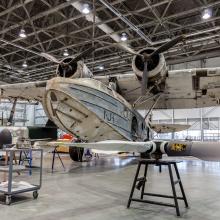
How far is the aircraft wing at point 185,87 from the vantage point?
9109 mm

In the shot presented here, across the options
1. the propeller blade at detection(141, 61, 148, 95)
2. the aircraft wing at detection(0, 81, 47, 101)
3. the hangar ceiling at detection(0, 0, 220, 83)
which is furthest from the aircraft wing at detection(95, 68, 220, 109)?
the aircraft wing at detection(0, 81, 47, 101)

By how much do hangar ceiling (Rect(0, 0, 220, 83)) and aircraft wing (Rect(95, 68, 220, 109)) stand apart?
1.61m

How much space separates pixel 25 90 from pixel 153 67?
6.21 m

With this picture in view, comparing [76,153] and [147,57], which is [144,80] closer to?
[147,57]

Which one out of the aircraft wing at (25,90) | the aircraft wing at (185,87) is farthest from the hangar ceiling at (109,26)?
the aircraft wing at (25,90)

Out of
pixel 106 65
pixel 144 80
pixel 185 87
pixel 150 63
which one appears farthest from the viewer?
pixel 106 65

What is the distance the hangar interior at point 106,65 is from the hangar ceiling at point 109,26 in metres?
0.05

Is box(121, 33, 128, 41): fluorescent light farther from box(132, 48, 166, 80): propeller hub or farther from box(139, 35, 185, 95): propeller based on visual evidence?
box(139, 35, 185, 95): propeller

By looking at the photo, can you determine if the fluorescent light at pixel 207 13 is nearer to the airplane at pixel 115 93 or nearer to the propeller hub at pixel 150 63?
the airplane at pixel 115 93

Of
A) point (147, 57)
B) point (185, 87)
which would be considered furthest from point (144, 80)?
point (185, 87)

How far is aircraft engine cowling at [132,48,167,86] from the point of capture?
891 cm

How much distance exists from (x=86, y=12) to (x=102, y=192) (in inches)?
305

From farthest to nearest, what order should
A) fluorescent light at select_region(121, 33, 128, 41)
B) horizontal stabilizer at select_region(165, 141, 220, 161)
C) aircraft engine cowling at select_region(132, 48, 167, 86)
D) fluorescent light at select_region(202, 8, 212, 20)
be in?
fluorescent light at select_region(121, 33, 128, 41), fluorescent light at select_region(202, 8, 212, 20), aircraft engine cowling at select_region(132, 48, 167, 86), horizontal stabilizer at select_region(165, 141, 220, 161)

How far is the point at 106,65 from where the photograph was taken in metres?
20.1
